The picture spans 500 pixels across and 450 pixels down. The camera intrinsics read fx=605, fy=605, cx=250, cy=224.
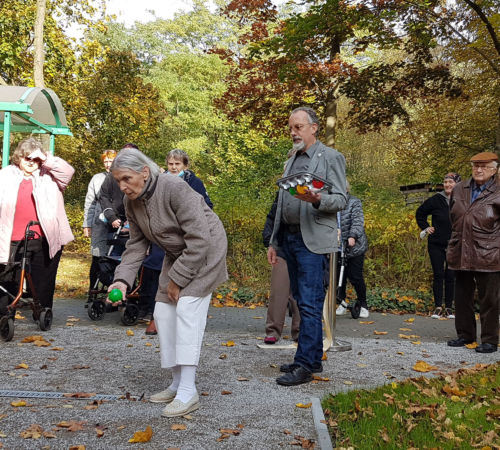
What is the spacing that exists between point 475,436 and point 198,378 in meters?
2.35

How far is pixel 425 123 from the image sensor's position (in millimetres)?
18250

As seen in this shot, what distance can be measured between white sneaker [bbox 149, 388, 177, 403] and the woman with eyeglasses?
3.07 metres

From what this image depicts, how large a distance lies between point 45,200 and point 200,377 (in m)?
3.12

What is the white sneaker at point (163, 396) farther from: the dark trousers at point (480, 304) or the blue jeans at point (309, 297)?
the dark trousers at point (480, 304)

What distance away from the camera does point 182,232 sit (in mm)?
4262

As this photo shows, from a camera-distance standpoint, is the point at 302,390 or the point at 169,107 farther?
the point at 169,107

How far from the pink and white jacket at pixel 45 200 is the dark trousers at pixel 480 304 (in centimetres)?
485

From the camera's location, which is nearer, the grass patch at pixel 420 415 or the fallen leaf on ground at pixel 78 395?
the grass patch at pixel 420 415

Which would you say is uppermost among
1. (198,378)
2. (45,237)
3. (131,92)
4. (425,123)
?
(131,92)

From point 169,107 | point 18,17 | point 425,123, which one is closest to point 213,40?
point 169,107

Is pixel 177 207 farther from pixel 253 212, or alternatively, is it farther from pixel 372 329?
pixel 253 212

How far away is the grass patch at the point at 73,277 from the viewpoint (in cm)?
1080

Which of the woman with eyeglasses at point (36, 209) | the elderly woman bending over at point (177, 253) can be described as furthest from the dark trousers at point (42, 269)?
the elderly woman bending over at point (177, 253)

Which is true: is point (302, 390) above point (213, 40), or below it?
below
